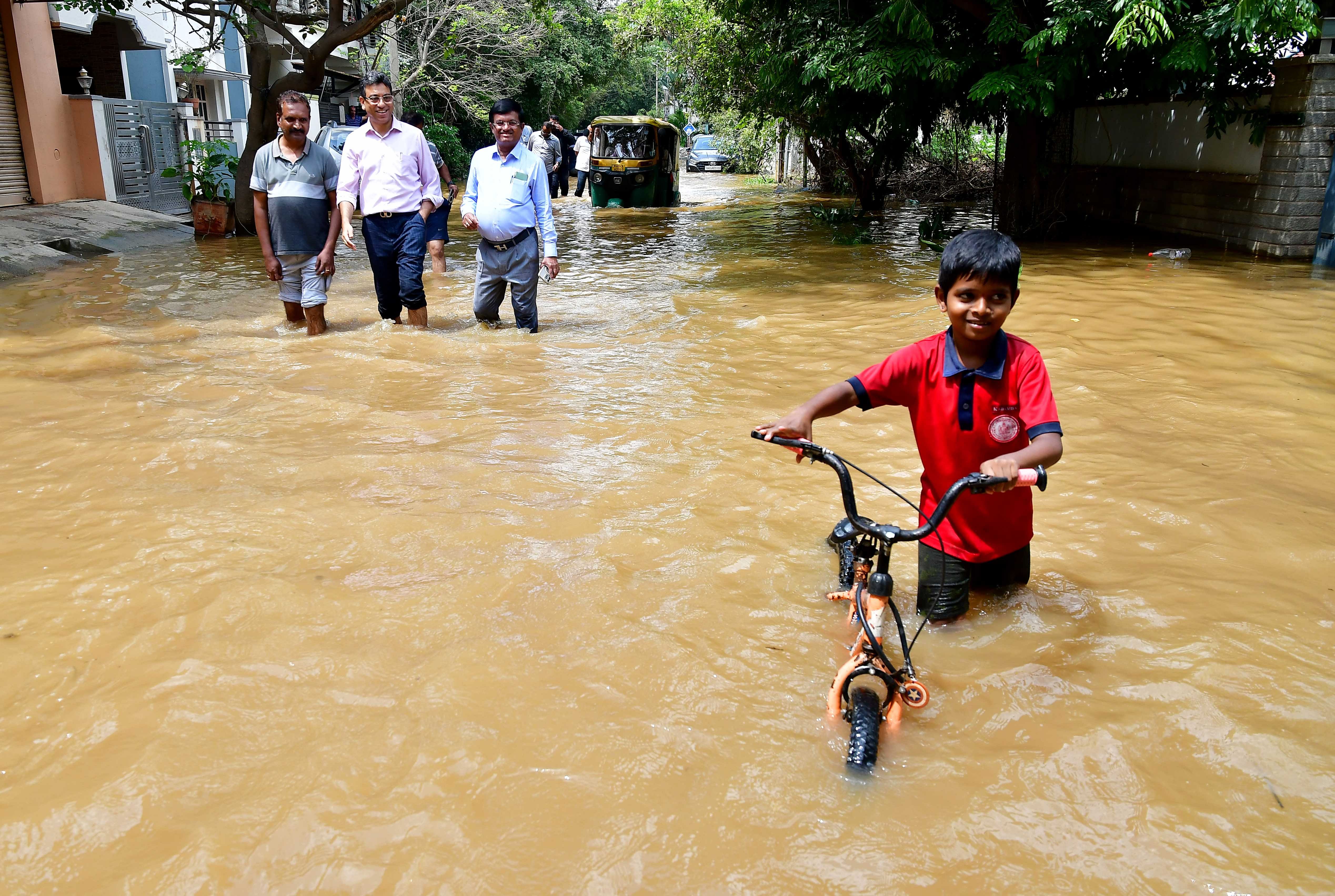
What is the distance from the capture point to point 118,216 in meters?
15.4

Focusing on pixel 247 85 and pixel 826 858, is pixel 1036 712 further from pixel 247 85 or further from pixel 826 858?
pixel 247 85

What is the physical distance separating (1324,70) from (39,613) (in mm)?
12588

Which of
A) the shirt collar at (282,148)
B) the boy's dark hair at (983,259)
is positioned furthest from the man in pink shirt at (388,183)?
the boy's dark hair at (983,259)

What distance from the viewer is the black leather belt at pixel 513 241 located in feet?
24.6

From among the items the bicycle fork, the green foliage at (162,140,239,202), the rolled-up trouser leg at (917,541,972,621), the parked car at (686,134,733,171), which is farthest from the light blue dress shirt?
Answer: the parked car at (686,134,733,171)

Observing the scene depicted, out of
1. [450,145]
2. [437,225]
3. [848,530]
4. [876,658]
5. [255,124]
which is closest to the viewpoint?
[848,530]

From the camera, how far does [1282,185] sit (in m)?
11.3

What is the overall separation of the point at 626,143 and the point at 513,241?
48.9 feet

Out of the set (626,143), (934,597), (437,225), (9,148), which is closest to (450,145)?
(626,143)

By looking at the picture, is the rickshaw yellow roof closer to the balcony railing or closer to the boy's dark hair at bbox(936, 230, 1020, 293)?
the balcony railing

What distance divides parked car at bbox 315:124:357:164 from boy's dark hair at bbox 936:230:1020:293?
552 inches

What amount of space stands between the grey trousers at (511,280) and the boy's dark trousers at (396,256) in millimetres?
444

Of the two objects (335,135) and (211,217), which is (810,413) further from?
(335,135)

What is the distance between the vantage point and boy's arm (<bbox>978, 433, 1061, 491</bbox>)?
8.13 feet
